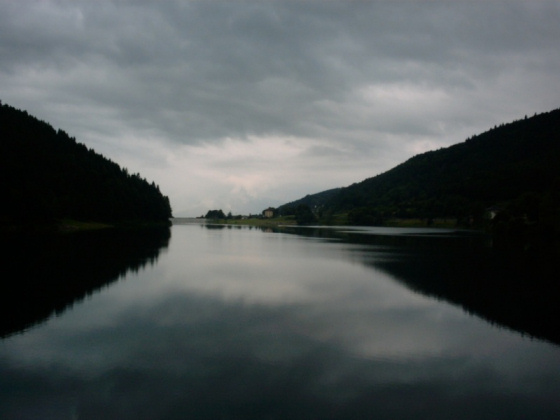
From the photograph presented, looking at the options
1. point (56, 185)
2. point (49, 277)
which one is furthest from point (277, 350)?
point (56, 185)

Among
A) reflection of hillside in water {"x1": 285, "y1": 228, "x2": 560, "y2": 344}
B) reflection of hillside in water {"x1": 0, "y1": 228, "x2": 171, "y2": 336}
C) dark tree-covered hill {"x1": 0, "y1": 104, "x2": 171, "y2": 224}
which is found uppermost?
dark tree-covered hill {"x1": 0, "y1": 104, "x2": 171, "y2": 224}

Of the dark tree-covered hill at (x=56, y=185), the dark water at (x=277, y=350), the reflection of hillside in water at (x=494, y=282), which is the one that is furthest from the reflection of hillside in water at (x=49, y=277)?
the dark tree-covered hill at (x=56, y=185)

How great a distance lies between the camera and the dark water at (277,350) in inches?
326

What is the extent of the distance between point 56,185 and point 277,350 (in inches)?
3158

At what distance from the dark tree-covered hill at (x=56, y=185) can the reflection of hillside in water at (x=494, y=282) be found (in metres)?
46.9

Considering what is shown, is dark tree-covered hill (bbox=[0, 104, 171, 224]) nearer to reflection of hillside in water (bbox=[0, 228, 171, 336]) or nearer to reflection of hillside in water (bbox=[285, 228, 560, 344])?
reflection of hillside in water (bbox=[0, 228, 171, 336])

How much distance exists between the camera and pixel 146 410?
25.9 feet

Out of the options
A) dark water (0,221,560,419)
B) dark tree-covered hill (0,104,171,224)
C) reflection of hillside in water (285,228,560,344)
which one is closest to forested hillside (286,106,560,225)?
reflection of hillside in water (285,228,560,344)

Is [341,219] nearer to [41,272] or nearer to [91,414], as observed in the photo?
[41,272]

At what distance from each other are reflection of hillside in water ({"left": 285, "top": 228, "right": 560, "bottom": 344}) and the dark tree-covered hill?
46913 millimetres

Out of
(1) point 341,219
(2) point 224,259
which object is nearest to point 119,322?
(2) point 224,259

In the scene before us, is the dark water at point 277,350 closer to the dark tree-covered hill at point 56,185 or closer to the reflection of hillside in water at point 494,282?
the reflection of hillside in water at point 494,282

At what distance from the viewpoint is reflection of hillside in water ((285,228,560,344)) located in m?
15.4

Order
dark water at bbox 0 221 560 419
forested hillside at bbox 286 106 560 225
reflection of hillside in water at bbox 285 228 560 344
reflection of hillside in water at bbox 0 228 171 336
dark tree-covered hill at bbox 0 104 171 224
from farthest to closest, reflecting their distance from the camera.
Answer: forested hillside at bbox 286 106 560 225
dark tree-covered hill at bbox 0 104 171 224
reflection of hillside in water at bbox 285 228 560 344
reflection of hillside in water at bbox 0 228 171 336
dark water at bbox 0 221 560 419
